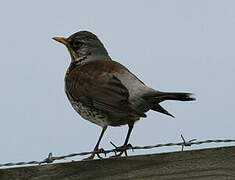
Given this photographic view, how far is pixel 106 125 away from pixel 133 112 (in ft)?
2.03

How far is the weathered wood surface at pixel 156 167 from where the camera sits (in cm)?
257

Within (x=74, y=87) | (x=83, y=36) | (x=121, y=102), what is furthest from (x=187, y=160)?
(x=83, y=36)

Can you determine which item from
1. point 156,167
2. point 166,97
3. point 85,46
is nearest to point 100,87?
point 166,97

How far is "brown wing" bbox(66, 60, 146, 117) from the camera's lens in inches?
184

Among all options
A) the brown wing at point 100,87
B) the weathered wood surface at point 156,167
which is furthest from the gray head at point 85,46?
the weathered wood surface at point 156,167

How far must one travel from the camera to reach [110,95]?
15.6ft

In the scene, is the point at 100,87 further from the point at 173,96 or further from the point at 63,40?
the point at 63,40

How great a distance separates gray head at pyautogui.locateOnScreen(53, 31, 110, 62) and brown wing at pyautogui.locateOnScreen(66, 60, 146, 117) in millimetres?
360

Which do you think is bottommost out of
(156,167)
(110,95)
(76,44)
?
(110,95)

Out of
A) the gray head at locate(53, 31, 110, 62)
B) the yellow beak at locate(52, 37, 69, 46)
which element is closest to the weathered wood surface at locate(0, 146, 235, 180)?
the gray head at locate(53, 31, 110, 62)

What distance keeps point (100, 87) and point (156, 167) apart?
2.45 meters

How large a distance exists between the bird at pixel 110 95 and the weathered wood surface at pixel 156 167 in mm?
1490

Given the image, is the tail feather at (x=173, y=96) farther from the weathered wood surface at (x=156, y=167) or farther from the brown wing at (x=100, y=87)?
the weathered wood surface at (x=156, y=167)

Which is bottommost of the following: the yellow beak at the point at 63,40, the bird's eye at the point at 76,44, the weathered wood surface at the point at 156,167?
the bird's eye at the point at 76,44
